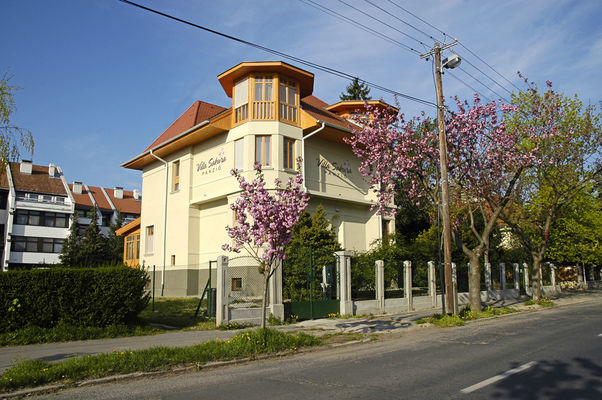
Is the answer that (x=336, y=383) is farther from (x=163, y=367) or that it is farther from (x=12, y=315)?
(x=12, y=315)

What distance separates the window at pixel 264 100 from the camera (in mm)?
22141

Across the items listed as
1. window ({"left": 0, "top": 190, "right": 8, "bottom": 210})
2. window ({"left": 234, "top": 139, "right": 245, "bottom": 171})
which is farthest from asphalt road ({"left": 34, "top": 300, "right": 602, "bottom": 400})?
window ({"left": 0, "top": 190, "right": 8, "bottom": 210})

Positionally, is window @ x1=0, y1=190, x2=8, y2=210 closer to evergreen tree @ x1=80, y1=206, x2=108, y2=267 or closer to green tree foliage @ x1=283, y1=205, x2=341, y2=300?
evergreen tree @ x1=80, y1=206, x2=108, y2=267

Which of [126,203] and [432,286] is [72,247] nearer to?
[126,203]

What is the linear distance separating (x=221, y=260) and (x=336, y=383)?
7.12 meters

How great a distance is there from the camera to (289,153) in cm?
2247

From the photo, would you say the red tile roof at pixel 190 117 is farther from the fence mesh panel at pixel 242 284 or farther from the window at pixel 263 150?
the fence mesh panel at pixel 242 284

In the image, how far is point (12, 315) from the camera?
412 inches

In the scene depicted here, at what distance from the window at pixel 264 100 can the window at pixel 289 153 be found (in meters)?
1.48

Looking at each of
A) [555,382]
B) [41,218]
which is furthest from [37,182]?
[555,382]

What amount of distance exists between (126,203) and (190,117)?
3783 centimetres

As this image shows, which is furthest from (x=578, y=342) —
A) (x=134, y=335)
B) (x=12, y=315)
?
(x=12, y=315)

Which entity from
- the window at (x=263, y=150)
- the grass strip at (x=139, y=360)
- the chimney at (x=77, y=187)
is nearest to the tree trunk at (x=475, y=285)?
the grass strip at (x=139, y=360)

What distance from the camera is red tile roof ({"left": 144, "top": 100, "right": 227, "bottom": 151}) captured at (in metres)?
27.7
